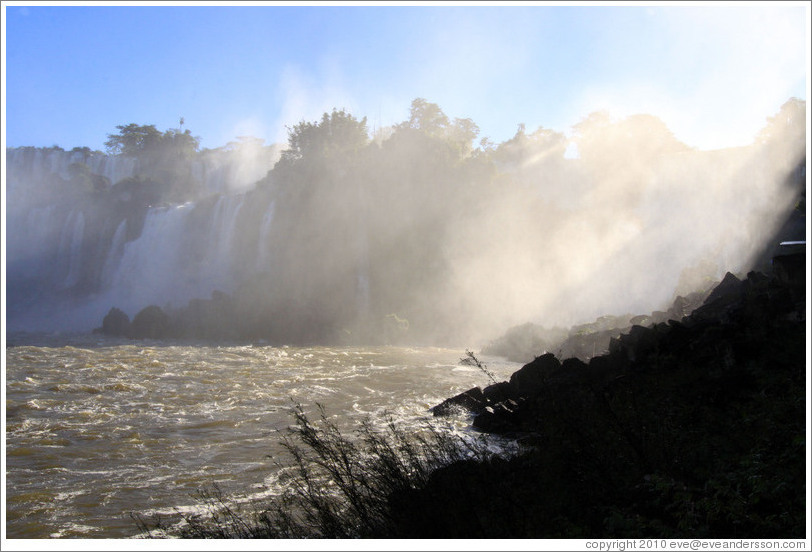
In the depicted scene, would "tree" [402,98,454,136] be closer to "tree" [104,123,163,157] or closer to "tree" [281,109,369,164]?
"tree" [281,109,369,164]

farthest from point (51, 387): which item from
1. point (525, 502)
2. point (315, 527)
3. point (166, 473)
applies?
point (525, 502)

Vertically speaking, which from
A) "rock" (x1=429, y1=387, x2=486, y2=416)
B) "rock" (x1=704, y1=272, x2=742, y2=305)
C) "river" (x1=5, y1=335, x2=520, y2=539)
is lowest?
"river" (x1=5, y1=335, x2=520, y2=539)

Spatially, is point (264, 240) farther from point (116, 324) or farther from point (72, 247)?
point (72, 247)

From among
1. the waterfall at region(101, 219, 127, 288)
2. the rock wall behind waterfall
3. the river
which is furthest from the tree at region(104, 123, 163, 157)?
the river

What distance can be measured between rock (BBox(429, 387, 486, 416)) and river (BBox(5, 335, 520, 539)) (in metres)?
0.33

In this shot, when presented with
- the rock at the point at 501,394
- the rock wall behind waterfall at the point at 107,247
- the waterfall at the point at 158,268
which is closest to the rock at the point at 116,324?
the rock wall behind waterfall at the point at 107,247

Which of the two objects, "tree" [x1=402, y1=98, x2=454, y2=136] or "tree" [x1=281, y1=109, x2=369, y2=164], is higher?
"tree" [x1=402, y1=98, x2=454, y2=136]

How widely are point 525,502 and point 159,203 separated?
60.1 meters

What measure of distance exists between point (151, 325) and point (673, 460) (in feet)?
106

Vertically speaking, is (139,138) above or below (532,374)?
above

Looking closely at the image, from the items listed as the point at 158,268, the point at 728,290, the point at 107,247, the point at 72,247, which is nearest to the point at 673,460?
the point at 728,290

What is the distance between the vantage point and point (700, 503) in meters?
3.77

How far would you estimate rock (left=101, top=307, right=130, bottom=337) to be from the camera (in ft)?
108

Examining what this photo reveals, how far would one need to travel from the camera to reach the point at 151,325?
1261 inches
